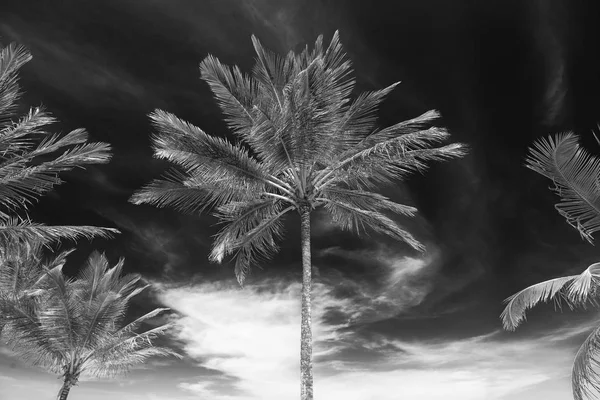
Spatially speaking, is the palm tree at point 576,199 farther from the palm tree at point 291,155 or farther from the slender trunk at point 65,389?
the slender trunk at point 65,389

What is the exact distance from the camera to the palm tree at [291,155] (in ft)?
39.9

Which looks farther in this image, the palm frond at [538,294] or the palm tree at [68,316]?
the palm tree at [68,316]

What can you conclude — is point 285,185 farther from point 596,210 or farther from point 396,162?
point 596,210

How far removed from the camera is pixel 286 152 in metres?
12.9

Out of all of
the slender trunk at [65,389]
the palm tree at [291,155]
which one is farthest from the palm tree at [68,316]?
the palm tree at [291,155]

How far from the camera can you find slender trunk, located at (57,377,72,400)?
18.5m

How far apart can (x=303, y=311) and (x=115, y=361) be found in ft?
41.1

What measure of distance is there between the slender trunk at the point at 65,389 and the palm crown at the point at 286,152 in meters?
9.66

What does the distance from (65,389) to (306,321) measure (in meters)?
13.2

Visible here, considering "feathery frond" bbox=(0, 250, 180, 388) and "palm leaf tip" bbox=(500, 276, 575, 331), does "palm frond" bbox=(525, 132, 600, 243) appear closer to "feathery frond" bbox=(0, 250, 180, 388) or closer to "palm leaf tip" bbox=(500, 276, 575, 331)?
"palm leaf tip" bbox=(500, 276, 575, 331)

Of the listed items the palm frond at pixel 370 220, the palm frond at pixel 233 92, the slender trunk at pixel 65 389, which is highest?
the palm frond at pixel 233 92

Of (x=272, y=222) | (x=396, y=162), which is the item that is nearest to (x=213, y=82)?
(x=272, y=222)

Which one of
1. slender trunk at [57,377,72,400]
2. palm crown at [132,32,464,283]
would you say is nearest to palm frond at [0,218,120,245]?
palm crown at [132,32,464,283]

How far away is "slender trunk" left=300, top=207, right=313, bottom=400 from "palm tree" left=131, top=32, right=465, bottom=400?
3 cm
